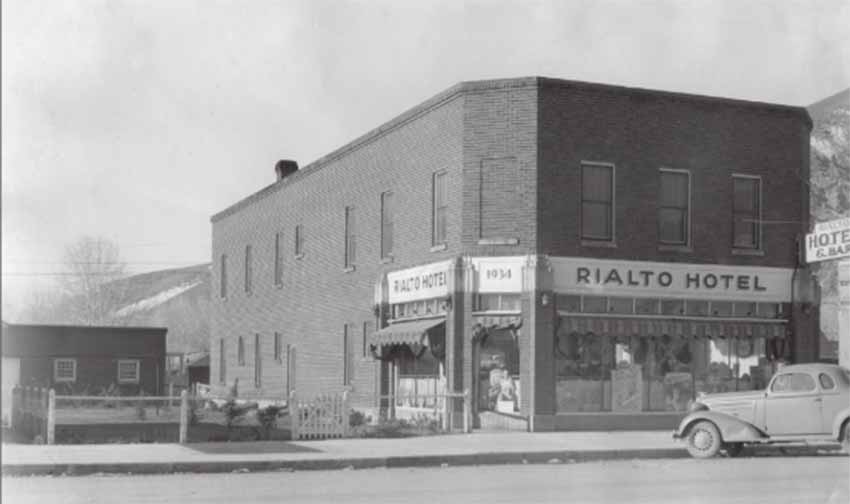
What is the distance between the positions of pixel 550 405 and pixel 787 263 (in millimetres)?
7593

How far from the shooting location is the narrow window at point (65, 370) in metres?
54.1

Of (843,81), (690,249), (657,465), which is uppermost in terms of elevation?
(843,81)

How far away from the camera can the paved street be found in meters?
13.8

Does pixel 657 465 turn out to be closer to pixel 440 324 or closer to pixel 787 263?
pixel 440 324

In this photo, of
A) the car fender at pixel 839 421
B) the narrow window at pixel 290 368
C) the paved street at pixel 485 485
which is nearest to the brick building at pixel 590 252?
the car fender at pixel 839 421

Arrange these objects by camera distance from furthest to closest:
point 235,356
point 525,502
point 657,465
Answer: point 235,356
point 657,465
point 525,502

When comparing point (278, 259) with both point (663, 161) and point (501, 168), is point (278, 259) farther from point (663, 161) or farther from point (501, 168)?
point (663, 161)

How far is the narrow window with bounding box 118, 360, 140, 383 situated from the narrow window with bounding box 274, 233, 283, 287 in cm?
1427

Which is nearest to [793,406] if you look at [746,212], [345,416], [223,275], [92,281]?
[345,416]

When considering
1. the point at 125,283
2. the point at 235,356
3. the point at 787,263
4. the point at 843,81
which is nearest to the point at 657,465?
the point at 843,81

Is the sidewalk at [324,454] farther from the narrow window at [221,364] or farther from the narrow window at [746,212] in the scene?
the narrow window at [221,364]

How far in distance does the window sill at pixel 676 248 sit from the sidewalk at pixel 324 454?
556cm

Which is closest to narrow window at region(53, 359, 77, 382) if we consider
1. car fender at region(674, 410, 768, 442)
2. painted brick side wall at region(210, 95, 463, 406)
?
painted brick side wall at region(210, 95, 463, 406)

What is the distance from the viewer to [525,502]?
43.6 ft
